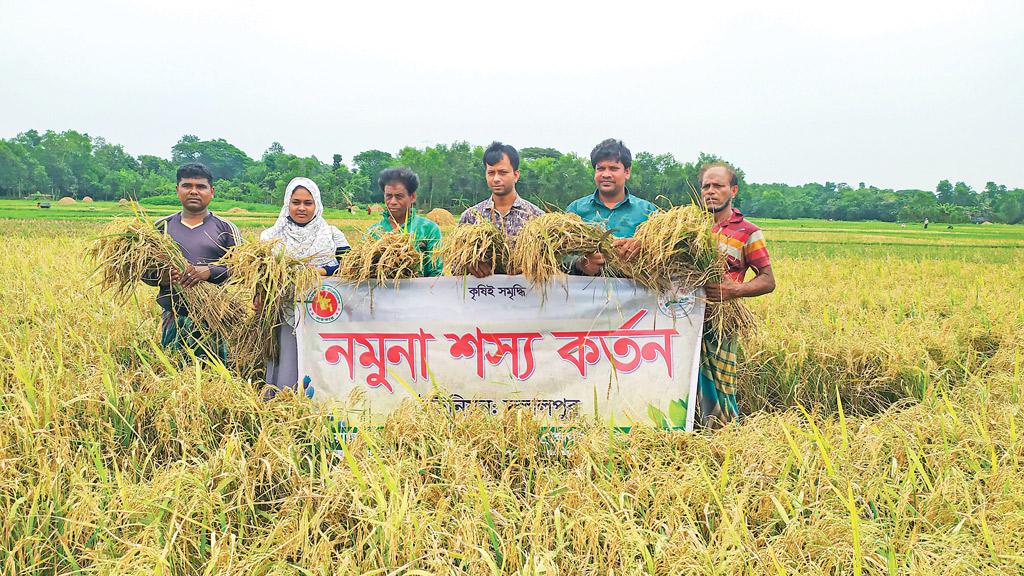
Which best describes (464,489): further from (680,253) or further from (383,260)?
(680,253)

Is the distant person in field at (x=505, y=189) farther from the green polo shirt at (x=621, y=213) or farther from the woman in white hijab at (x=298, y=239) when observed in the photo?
the woman in white hijab at (x=298, y=239)

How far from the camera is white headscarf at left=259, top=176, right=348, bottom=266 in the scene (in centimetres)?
316

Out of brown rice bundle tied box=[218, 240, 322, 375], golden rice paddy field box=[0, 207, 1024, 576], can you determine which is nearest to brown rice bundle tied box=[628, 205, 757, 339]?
golden rice paddy field box=[0, 207, 1024, 576]

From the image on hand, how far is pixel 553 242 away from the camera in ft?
8.36

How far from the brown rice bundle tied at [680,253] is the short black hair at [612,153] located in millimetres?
585

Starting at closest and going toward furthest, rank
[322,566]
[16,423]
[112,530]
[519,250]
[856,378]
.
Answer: [322,566], [112,530], [16,423], [519,250], [856,378]

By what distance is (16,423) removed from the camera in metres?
2.29

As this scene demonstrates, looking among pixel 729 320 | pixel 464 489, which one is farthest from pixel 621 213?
pixel 464 489

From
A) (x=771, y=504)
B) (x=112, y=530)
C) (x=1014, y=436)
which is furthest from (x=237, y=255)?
(x=1014, y=436)

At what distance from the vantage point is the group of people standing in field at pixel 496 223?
287 cm

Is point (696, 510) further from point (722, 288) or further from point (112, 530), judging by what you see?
point (112, 530)

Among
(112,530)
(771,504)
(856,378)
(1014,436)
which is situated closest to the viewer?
(112,530)

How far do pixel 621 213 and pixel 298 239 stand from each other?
186 centimetres

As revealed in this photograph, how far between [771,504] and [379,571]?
142 centimetres
